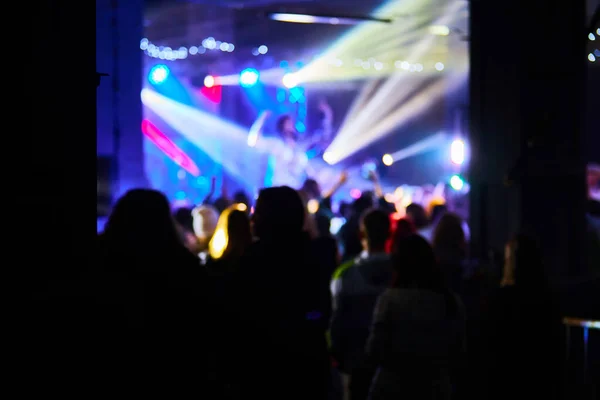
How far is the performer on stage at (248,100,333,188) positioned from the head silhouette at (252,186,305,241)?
42.0 ft

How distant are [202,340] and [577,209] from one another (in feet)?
13.6

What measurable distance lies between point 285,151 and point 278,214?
13475mm

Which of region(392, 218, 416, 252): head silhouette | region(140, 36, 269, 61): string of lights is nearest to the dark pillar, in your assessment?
region(392, 218, 416, 252): head silhouette

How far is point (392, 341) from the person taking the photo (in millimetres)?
3578

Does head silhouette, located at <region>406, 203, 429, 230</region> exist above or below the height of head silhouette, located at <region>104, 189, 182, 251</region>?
below

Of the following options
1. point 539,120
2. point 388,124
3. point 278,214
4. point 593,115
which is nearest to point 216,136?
point 388,124

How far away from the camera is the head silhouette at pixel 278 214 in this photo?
123 inches

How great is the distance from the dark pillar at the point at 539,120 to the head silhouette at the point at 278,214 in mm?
2861

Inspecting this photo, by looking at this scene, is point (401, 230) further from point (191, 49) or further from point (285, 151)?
point (285, 151)

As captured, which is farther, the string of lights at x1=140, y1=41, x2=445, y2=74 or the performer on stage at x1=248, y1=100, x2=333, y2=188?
the performer on stage at x1=248, y1=100, x2=333, y2=188

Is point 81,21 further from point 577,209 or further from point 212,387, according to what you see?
point 577,209

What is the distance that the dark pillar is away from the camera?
18.2ft

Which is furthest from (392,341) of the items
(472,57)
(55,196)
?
(472,57)

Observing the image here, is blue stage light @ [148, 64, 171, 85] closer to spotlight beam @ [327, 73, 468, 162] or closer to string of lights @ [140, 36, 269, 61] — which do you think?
string of lights @ [140, 36, 269, 61]
